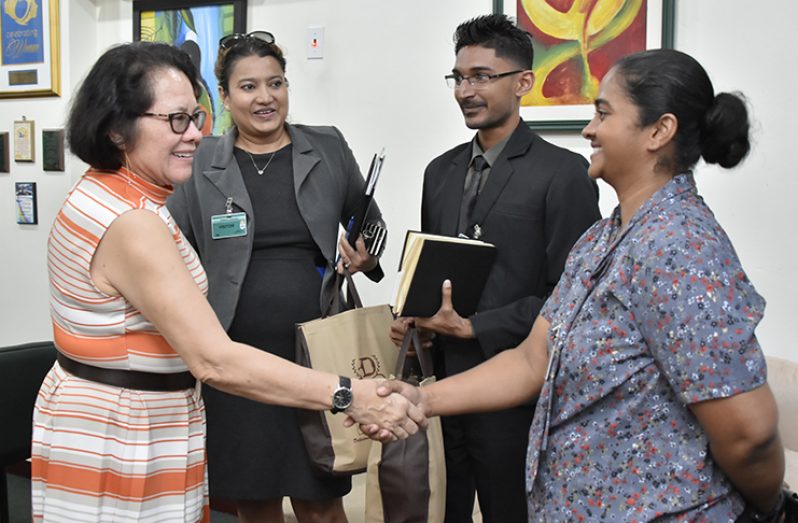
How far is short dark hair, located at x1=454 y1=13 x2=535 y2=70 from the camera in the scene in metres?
2.42

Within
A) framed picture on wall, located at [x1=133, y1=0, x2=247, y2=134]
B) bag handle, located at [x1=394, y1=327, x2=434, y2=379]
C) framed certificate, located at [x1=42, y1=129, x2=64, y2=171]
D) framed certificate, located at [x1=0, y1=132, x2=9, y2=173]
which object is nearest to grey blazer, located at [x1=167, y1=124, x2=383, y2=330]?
bag handle, located at [x1=394, y1=327, x2=434, y2=379]

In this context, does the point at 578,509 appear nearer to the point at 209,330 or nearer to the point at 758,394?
the point at 758,394

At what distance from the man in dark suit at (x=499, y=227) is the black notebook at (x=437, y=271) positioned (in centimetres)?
3

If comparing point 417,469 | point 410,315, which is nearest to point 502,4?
point 410,315

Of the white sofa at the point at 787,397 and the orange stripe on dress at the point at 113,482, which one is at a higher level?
the orange stripe on dress at the point at 113,482

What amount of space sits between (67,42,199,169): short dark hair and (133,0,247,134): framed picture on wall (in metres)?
2.22

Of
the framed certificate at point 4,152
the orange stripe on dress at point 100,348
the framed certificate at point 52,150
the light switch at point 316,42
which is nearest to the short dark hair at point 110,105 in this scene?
the orange stripe on dress at point 100,348

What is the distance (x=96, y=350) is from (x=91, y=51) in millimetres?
3090

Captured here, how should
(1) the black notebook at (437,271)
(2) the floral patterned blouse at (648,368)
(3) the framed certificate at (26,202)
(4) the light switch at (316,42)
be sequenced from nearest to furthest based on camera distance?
(2) the floral patterned blouse at (648,368) < (1) the black notebook at (437,271) < (4) the light switch at (316,42) < (3) the framed certificate at (26,202)

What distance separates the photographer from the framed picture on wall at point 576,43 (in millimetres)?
3025

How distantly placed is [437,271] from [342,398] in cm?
48

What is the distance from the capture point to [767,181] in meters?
2.92

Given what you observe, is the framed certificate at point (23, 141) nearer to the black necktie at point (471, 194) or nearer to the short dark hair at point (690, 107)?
the black necktie at point (471, 194)

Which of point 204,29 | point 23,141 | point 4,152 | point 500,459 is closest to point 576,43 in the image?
point 500,459
